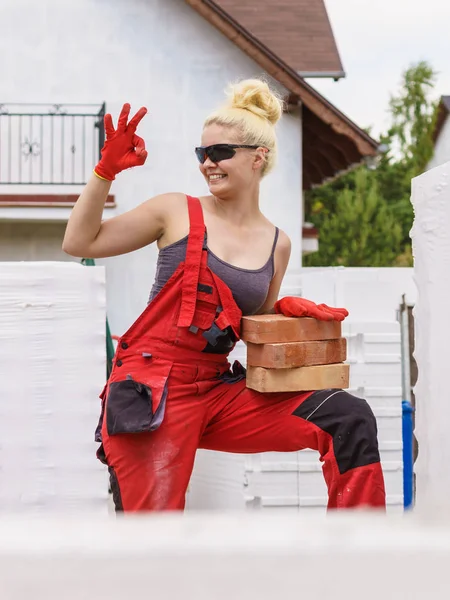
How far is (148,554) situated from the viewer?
Answer: 2.72 ft

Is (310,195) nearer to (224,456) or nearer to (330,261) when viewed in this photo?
(330,261)

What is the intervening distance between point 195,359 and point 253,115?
92 cm

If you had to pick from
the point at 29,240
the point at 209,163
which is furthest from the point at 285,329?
the point at 29,240

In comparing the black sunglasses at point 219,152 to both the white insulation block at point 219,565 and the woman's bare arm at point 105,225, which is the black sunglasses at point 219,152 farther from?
the white insulation block at point 219,565

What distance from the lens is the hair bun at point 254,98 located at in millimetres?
3215

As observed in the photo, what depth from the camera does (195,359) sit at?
300 cm

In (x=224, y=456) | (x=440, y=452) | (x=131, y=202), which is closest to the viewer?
(x=440, y=452)

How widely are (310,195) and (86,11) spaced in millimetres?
21446

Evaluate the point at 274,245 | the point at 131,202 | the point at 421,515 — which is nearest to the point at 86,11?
the point at 131,202

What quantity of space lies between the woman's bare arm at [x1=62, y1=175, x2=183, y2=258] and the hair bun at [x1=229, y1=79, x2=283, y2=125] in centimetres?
44

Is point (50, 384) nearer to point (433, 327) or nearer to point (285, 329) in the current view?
point (285, 329)

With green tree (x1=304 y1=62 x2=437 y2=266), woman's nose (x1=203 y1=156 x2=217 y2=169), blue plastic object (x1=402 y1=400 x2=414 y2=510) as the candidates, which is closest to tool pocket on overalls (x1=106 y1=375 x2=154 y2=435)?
woman's nose (x1=203 y1=156 x2=217 y2=169)

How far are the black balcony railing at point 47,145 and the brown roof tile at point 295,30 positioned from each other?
2917 mm

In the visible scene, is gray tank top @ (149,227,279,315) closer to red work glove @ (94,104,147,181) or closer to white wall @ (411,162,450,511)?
red work glove @ (94,104,147,181)
